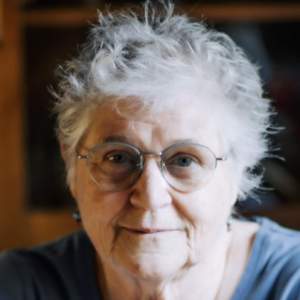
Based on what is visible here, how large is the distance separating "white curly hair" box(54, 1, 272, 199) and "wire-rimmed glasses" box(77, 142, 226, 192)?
7 cm

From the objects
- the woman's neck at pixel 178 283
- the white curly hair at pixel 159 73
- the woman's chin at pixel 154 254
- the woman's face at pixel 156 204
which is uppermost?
the white curly hair at pixel 159 73

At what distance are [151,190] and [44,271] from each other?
0.36 meters

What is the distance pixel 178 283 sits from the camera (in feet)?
4.13

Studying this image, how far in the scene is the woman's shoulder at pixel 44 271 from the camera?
1301 mm

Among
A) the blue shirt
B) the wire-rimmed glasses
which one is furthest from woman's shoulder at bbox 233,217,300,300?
the wire-rimmed glasses

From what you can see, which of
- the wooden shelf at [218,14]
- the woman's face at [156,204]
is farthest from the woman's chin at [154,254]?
the wooden shelf at [218,14]

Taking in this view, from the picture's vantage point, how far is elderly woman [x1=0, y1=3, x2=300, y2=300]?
116 centimetres

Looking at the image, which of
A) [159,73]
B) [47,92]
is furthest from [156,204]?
[47,92]

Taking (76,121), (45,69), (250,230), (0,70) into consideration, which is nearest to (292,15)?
(45,69)

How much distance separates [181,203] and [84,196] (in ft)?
0.68

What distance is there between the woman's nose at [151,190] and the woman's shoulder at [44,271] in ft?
0.91

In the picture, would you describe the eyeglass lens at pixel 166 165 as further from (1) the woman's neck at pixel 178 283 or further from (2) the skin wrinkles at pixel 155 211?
(1) the woman's neck at pixel 178 283

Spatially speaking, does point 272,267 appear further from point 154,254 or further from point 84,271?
point 84,271

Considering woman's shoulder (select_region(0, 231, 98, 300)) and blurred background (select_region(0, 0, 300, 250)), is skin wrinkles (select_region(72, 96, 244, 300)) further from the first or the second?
blurred background (select_region(0, 0, 300, 250))
